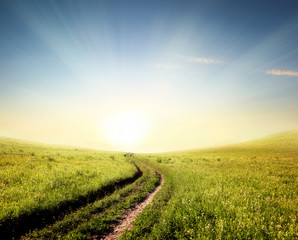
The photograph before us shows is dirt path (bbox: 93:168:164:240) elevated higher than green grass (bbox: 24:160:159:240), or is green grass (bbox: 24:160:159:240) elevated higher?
green grass (bbox: 24:160:159:240)

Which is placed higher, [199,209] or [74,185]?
[74,185]

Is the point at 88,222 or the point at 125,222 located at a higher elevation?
the point at 88,222

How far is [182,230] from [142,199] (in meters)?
4.82

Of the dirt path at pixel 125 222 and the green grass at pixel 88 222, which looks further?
the dirt path at pixel 125 222

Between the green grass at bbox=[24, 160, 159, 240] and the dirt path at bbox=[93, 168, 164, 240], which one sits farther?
the dirt path at bbox=[93, 168, 164, 240]

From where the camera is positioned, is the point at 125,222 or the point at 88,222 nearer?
the point at 88,222

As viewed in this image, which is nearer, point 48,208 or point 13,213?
point 13,213

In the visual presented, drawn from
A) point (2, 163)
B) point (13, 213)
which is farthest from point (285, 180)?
point (2, 163)

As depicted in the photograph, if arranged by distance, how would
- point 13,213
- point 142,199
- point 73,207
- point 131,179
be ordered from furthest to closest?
1. point 131,179
2. point 142,199
3. point 73,207
4. point 13,213

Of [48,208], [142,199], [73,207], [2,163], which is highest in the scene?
[2,163]

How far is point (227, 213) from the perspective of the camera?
6.44m

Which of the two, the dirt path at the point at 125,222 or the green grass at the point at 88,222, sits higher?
the green grass at the point at 88,222

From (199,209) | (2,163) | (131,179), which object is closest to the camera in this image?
(199,209)

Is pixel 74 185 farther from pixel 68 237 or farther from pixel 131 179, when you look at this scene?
pixel 131 179
